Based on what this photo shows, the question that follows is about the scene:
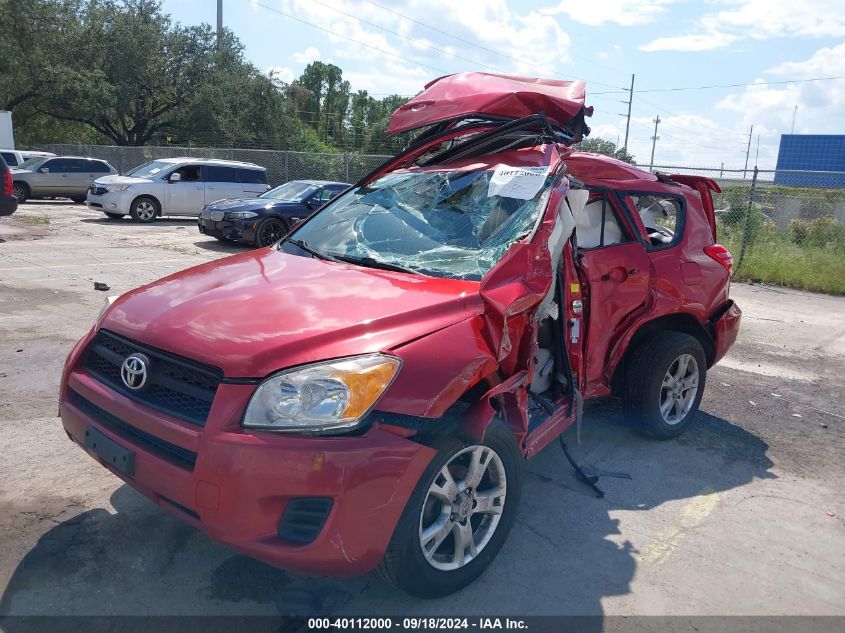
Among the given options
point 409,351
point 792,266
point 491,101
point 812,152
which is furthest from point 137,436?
point 812,152

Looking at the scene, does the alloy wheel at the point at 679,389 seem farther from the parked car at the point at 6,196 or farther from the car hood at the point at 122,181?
the car hood at the point at 122,181

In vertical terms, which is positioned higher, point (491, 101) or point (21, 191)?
point (491, 101)

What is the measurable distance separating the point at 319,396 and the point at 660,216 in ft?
11.9

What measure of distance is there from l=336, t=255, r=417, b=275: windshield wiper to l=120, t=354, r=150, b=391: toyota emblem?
1188 millimetres

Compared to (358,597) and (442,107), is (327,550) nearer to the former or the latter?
(358,597)

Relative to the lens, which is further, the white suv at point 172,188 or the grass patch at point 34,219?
the white suv at point 172,188

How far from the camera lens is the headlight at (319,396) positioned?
2424 mm

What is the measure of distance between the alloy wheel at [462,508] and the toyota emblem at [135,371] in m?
1.24

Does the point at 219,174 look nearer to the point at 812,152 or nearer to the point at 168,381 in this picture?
the point at 168,381

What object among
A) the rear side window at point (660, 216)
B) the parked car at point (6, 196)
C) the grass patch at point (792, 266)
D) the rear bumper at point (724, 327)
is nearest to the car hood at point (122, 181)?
the parked car at point (6, 196)

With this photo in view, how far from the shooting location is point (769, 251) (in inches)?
505

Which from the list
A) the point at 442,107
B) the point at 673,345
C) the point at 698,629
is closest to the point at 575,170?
the point at 442,107

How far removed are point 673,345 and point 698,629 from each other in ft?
6.83

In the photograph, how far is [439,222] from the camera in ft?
12.1
